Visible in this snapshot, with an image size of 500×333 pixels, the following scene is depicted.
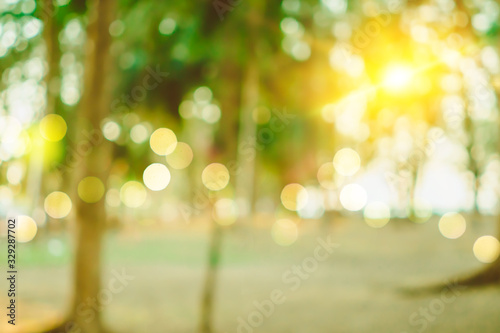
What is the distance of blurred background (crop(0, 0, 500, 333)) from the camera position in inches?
241

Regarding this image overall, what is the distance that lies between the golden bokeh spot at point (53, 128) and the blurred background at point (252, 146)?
3.7 inches

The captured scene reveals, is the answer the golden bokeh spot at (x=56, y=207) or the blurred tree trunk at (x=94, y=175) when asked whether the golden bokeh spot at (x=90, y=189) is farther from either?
the golden bokeh spot at (x=56, y=207)

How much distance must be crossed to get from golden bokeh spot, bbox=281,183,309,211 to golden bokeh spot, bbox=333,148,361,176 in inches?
83.0

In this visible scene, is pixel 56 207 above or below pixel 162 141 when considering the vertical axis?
below

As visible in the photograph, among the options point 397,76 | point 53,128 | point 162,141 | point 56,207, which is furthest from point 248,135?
point 56,207

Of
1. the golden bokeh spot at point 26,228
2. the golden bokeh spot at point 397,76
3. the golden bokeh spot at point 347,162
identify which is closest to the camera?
the golden bokeh spot at point 397,76

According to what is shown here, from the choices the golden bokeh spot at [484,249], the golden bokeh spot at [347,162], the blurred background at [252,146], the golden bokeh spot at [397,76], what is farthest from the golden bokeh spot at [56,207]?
the golden bokeh spot at [484,249]

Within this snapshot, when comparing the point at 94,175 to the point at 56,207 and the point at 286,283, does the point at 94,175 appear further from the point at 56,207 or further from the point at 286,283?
the point at 56,207

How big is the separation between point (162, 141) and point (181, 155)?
Result: 4.35 m

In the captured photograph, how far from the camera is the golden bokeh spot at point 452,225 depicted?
18.0 metres

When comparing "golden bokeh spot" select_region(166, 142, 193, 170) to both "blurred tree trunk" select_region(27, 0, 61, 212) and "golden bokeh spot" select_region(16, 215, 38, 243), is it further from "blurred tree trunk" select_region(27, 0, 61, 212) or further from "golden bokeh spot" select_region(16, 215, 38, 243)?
"blurred tree trunk" select_region(27, 0, 61, 212)

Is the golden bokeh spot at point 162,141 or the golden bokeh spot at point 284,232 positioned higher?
the golden bokeh spot at point 162,141

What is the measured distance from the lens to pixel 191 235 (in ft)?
73.7

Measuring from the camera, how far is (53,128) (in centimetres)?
1491
